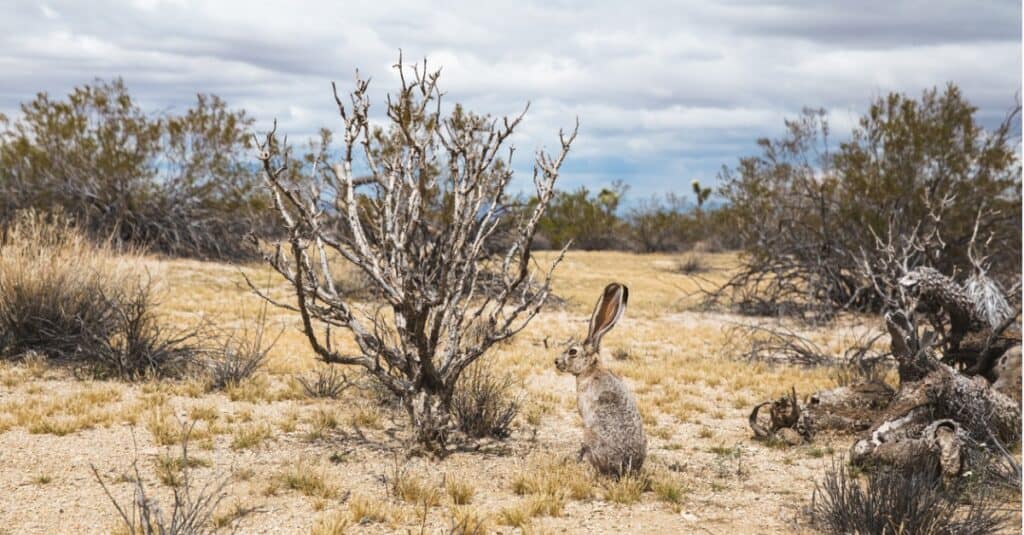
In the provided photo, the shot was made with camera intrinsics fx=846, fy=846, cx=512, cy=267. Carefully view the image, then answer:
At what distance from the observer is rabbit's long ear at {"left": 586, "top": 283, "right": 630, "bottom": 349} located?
16.8 feet

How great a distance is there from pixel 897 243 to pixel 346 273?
10.1 meters

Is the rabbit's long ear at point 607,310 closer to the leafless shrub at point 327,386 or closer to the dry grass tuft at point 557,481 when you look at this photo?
the dry grass tuft at point 557,481

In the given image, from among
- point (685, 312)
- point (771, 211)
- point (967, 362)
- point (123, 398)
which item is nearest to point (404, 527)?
point (123, 398)

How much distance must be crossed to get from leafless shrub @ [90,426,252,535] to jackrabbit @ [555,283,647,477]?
2092 millimetres

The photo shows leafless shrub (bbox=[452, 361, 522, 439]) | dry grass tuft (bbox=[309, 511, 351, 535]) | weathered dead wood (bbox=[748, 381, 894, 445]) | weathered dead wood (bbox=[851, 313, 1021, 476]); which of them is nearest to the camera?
dry grass tuft (bbox=[309, 511, 351, 535])

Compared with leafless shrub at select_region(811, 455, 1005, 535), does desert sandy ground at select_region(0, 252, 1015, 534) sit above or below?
below

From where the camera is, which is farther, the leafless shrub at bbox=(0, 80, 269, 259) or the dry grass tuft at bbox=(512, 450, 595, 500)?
the leafless shrub at bbox=(0, 80, 269, 259)

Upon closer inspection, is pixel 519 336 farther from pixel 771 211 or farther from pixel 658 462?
pixel 771 211

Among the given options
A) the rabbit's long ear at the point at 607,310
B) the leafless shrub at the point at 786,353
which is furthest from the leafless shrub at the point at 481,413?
the leafless shrub at the point at 786,353

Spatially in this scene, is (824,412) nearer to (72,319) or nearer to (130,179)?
(72,319)

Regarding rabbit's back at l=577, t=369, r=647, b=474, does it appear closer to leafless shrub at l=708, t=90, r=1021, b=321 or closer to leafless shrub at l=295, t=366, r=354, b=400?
leafless shrub at l=295, t=366, r=354, b=400

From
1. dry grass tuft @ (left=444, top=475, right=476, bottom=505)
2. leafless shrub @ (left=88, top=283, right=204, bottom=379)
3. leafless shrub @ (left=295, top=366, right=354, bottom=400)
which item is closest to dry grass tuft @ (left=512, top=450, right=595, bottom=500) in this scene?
dry grass tuft @ (left=444, top=475, right=476, bottom=505)

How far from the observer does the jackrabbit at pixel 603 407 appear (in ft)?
17.3

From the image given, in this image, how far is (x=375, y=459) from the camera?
593cm
